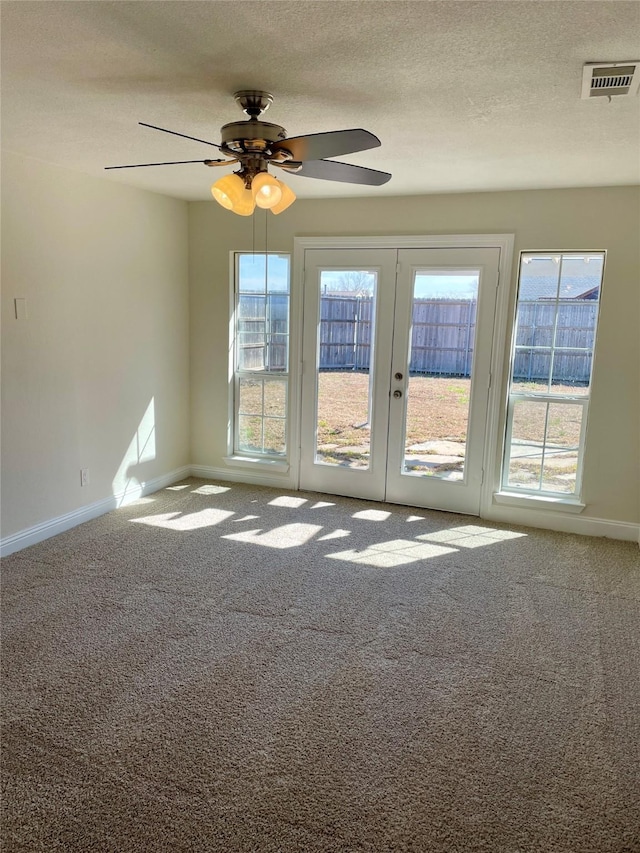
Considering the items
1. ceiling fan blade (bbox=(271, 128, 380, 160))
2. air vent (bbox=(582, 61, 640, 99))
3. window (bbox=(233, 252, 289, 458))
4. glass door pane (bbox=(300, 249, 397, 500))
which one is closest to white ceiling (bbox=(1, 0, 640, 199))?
air vent (bbox=(582, 61, 640, 99))

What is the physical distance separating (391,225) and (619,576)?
294 cm

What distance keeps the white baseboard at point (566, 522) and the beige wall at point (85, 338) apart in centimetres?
290

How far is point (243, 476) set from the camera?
5.32m

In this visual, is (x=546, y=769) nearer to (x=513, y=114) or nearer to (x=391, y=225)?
(x=513, y=114)

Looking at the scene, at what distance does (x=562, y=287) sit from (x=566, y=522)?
1720 mm

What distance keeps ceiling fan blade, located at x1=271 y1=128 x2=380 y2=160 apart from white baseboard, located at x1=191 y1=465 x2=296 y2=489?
11.0ft

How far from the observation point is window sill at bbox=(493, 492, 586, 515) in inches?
169

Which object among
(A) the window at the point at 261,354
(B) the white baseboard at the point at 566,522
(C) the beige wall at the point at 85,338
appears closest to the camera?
(C) the beige wall at the point at 85,338

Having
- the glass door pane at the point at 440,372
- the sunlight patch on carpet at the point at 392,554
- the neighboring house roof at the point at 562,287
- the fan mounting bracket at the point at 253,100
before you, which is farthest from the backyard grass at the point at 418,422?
the fan mounting bracket at the point at 253,100

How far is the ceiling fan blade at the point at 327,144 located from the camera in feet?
6.35

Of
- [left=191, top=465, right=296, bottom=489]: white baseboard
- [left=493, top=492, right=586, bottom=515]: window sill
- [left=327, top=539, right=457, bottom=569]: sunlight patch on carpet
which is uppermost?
[left=493, top=492, right=586, bottom=515]: window sill

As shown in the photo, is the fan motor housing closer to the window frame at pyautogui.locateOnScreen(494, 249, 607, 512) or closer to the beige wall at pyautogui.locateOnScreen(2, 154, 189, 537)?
the beige wall at pyautogui.locateOnScreen(2, 154, 189, 537)

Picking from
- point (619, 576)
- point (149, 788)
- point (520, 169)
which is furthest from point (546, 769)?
point (520, 169)

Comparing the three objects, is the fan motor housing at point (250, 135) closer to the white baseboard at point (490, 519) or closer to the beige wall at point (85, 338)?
the beige wall at point (85, 338)
